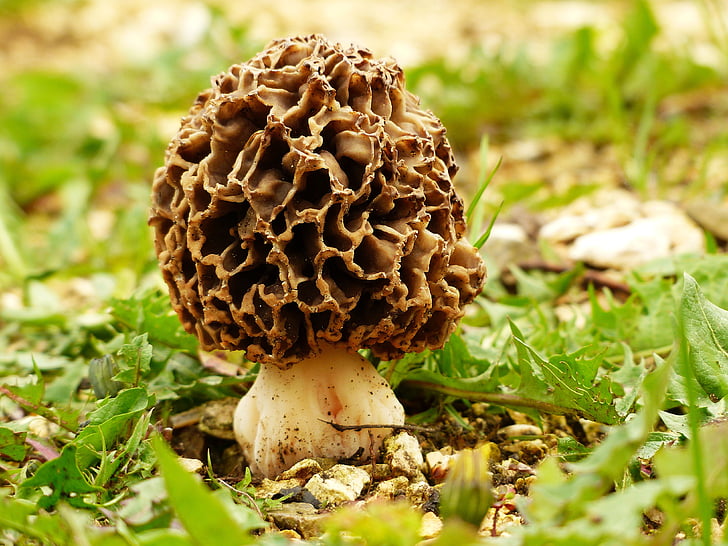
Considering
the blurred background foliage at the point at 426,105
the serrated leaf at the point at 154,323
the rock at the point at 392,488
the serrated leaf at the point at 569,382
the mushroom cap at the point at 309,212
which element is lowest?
the rock at the point at 392,488

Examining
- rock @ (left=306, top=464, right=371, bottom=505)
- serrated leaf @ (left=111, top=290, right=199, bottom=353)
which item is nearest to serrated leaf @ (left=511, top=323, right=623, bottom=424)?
rock @ (left=306, top=464, right=371, bottom=505)

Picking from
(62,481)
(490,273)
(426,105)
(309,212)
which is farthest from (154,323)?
(426,105)

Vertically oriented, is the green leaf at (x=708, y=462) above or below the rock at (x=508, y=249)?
below

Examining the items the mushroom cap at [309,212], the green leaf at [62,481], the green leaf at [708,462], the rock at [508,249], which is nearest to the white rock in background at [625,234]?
the rock at [508,249]

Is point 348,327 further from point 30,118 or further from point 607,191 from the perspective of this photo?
point 30,118

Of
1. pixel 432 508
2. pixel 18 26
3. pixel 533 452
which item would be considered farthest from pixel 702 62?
pixel 18 26

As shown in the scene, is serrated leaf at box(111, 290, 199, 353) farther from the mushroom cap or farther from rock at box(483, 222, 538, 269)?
rock at box(483, 222, 538, 269)

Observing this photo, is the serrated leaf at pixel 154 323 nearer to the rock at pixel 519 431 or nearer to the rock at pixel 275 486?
the rock at pixel 275 486
